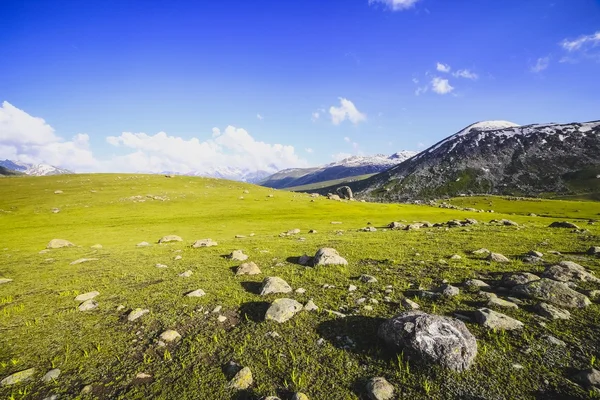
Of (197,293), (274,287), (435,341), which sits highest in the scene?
(435,341)

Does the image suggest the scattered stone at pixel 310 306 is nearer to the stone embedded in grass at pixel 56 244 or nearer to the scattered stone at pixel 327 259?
the scattered stone at pixel 327 259

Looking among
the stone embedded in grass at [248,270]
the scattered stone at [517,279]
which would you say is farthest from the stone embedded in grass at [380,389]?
the stone embedded in grass at [248,270]

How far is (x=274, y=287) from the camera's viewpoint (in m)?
12.0

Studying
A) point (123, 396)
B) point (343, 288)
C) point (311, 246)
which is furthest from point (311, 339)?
point (311, 246)

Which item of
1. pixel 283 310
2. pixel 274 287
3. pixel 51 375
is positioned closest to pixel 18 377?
pixel 51 375

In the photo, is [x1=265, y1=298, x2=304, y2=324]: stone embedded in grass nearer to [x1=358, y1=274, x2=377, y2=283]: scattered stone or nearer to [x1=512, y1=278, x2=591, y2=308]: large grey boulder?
[x1=358, y1=274, x2=377, y2=283]: scattered stone

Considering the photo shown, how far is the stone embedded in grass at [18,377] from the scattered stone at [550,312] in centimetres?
1488

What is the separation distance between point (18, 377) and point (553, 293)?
16433mm

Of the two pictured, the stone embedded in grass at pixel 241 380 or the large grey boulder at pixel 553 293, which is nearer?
the stone embedded in grass at pixel 241 380

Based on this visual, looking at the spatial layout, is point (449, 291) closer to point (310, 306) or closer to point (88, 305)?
point (310, 306)

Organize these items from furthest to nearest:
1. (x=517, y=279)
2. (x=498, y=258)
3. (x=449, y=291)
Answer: (x=498, y=258), (x=517, y=279), (x=449, y=291)

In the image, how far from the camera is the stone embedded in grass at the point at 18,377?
23.1ft

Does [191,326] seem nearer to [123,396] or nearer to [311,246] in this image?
[123,396]

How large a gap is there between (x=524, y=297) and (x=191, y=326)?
39.1 feet
